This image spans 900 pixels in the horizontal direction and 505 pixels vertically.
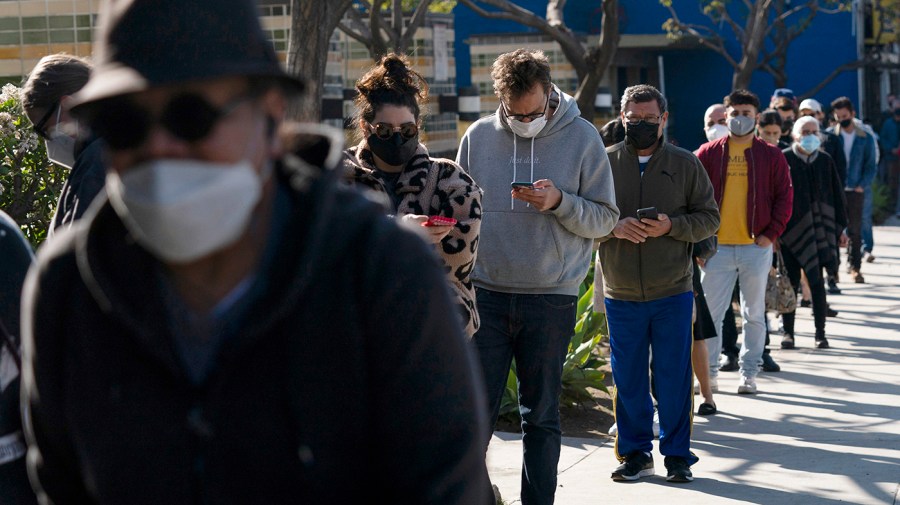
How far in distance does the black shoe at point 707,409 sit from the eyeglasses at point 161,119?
23.1ft

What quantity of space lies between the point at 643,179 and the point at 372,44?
782cm

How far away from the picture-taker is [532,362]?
5625mm

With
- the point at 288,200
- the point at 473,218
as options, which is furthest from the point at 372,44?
the point at 288,200

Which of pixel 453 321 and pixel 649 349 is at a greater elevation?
pixel 453 321

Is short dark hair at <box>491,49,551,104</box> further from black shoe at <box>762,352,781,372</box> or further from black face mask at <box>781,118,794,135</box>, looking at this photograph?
black face mask at <box>781,118,794,135</box>

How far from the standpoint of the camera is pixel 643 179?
7.04m

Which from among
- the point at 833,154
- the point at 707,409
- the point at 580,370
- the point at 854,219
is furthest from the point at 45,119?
the point at 854,219

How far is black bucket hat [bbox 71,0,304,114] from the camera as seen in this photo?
178 centimetres

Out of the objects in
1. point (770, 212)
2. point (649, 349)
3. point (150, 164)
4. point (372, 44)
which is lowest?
point (649, 349)

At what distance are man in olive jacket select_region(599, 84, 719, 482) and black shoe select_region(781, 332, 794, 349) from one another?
4.37 m

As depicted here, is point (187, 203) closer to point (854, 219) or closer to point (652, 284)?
point (652, 284)

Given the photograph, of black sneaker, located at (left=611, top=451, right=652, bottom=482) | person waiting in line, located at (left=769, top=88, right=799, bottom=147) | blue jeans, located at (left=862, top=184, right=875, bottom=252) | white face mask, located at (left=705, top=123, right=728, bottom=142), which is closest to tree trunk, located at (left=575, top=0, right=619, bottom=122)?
person waiting in line, located at (left=769, top=88, right=799, bottom=147)

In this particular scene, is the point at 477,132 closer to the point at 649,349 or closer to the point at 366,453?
the point at 649,349

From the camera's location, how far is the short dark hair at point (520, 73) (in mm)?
5742
